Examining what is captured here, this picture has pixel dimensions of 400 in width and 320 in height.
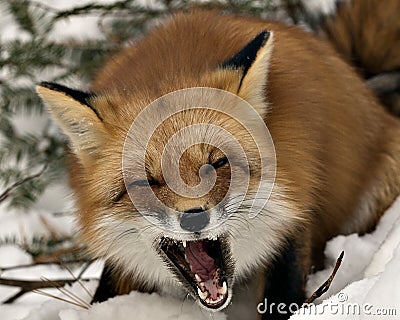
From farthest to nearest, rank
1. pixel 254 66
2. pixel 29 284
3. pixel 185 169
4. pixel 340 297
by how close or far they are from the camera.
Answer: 1. pixel 29 284
2. pixel 254 66
3. pixel 185 169
4. pixel 340 297

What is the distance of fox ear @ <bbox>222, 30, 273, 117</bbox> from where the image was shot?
2014 mm

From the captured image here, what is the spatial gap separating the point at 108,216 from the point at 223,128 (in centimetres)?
44

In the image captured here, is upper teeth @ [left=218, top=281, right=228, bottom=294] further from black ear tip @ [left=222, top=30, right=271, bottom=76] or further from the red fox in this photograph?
black ear tip @ [left=222, top=30, right=271, bottom=76]

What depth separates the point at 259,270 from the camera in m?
2.32

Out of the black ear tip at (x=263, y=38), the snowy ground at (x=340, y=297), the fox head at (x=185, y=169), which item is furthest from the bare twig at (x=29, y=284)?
the black ear tip at (x=263, y=38)

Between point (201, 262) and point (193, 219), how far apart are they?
0.26 m

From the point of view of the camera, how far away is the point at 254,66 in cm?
204

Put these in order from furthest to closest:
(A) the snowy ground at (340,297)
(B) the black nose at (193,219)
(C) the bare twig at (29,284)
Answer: (C) the bare twig at (29,284), (B) the black nose at (193,219), (A) the snowy ground at (340,297)

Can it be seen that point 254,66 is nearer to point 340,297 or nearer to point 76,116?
point 76,116

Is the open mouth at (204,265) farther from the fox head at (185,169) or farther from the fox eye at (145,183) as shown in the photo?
the fox eye at (145,183)

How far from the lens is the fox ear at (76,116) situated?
2.02 metres

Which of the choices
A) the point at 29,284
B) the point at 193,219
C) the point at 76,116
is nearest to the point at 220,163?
A: the point at 193,219

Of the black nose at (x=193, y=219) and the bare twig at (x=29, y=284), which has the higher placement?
the black nose at (x=193, y=219)

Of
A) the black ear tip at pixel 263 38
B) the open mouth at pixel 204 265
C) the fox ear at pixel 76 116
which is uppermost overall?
the black ear tip at pixel 263 38
